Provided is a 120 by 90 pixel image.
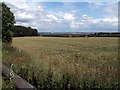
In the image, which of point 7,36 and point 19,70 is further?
point 7,36

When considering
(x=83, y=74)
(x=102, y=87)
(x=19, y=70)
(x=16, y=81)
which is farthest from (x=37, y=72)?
(x=16, y=81)

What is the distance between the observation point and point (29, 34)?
9406 centimetres

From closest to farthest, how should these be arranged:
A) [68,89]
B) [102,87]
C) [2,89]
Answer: [2,89] → [68,89] → [102,87]

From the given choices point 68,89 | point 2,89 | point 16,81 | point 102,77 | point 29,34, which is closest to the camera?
point 16,81

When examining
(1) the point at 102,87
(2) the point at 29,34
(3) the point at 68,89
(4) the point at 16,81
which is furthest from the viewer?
(2) the point at 29,34

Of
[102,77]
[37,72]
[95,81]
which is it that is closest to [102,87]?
[95,81]

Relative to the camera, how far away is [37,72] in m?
9.23

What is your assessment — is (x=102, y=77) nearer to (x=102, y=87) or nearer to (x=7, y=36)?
(x=102, y=87)

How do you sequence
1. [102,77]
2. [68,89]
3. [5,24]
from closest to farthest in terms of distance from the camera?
[68,89], [102,77], [5,24]

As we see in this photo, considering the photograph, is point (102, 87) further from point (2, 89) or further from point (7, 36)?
point (7, 36)

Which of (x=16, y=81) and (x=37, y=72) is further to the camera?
(x=37, y=72)

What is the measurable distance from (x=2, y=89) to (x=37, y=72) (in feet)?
7.48

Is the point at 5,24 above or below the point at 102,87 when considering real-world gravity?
above

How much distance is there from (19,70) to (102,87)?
2.56m
